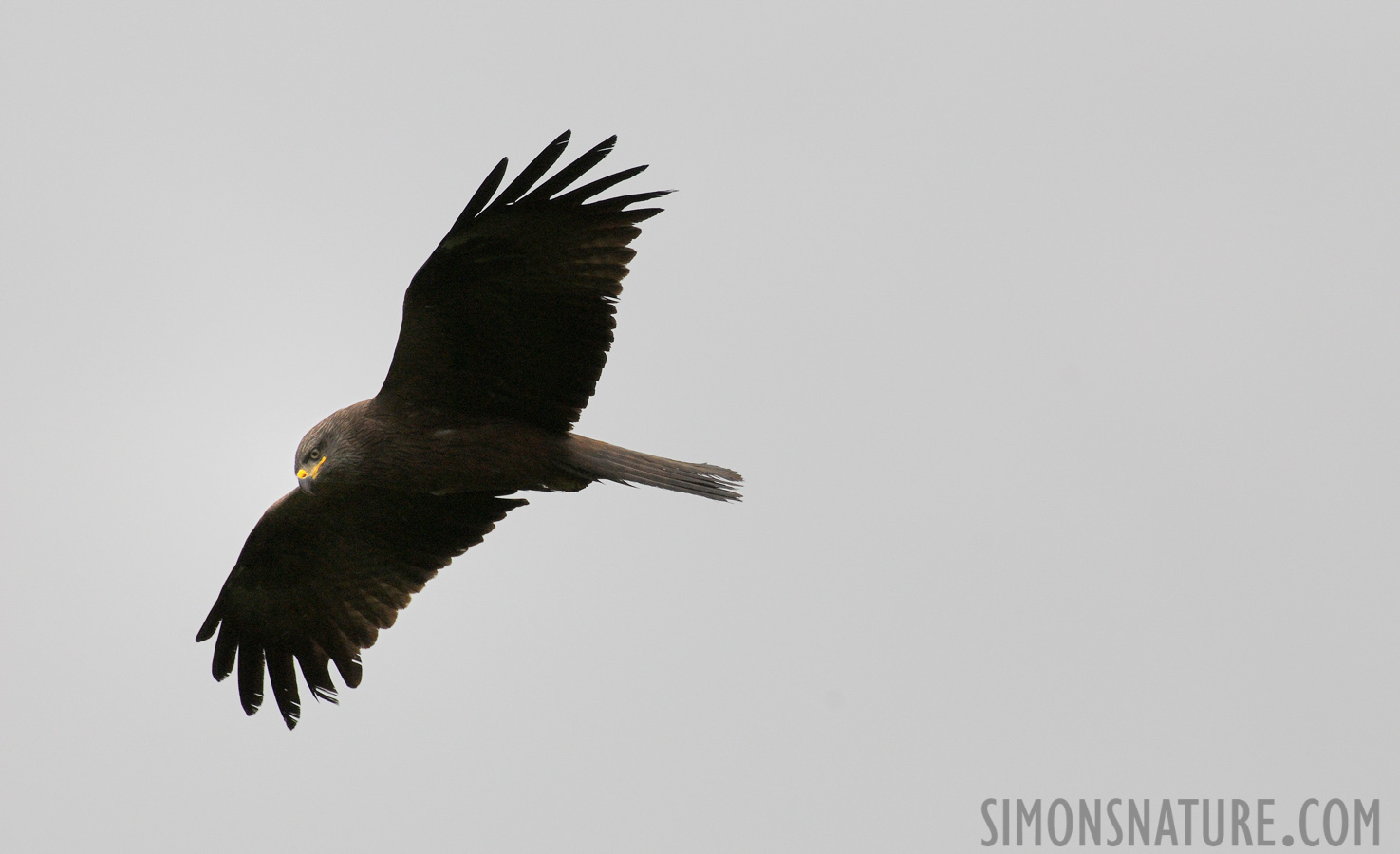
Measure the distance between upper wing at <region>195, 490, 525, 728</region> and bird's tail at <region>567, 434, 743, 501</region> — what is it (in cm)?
121

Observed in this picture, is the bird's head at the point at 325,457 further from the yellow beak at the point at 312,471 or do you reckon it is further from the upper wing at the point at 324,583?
the upper wing at the point at 324,583

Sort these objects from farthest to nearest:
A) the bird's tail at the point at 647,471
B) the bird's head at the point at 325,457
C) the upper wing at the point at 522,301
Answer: the bird's head at the point at 325,457 → the bird's tail at the point at 647,471 → the upper wing at the point at 522,301

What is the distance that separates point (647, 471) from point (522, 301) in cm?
109

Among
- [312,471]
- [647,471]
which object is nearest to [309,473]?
[312,471]

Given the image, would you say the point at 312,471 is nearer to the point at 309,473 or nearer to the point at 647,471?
the point at 309,473

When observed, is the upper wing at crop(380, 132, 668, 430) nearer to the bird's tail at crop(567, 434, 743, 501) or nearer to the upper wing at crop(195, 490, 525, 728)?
the bird's tail at crop(567, 434, 743, 501)

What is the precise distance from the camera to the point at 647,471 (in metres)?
8.18

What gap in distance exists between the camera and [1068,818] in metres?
13.5

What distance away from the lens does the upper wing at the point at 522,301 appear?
7816mm

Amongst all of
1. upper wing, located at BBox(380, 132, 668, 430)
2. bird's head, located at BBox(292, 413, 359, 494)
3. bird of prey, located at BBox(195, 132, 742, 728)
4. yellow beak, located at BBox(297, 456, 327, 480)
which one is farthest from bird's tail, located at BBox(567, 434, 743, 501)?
yellow beak, located at BBox(297, 456, 327, 480)

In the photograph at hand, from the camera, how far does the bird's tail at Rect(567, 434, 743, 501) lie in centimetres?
805

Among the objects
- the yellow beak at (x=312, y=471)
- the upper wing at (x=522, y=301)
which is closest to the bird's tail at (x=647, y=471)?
the upper wing at (x=522, y=301)

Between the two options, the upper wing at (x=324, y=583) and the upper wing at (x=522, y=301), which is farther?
the upper wing at (x=324, y=583)

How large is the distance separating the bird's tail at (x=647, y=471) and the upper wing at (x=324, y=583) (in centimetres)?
121
